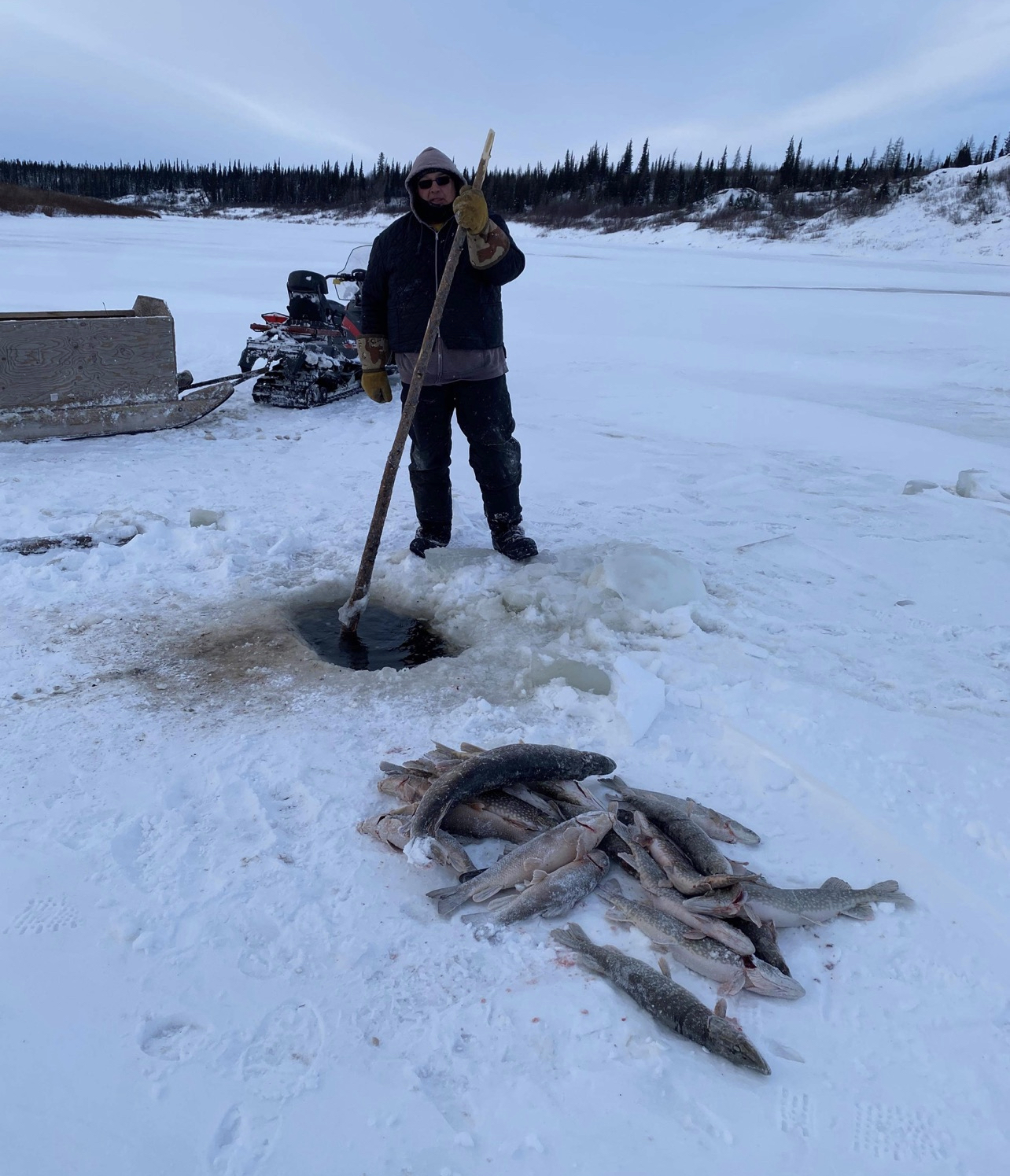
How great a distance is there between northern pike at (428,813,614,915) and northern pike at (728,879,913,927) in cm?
47

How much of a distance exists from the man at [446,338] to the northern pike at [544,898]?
257 centimetres

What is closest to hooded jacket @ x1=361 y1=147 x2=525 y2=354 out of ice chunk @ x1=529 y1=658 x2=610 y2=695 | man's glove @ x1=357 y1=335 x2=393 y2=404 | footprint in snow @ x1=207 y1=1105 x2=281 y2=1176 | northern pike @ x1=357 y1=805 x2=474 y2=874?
man's glove @ x1=357 y1=335 x2=393 y2=404

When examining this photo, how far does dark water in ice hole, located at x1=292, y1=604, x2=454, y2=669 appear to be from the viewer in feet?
13.3

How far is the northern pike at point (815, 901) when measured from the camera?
229 cm

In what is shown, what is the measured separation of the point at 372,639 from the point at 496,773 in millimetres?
1720

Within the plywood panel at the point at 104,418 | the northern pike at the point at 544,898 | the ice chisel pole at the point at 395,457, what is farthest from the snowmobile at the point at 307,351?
the northern pike at the point at 544,898

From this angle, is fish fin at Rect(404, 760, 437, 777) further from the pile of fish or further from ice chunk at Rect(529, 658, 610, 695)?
ice chunk at Rect(529, 658, 610, 695)

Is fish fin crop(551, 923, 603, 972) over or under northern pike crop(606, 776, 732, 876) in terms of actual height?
under

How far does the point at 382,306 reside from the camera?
4.58 metres

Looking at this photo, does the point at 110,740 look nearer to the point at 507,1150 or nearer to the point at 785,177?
the point at 507,1150

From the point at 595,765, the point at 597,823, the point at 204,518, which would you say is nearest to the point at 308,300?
the point at 204,518

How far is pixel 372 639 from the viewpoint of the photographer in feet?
13.9

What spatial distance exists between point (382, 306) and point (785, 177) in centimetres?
5094

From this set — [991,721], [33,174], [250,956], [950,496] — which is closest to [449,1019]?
[250,956]
